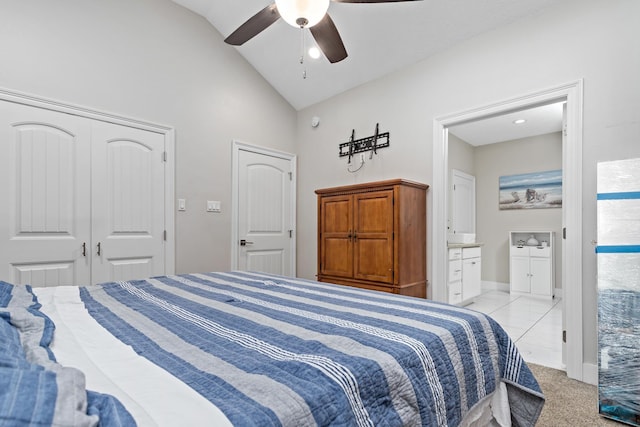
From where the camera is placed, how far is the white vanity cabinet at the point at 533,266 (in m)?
5.09

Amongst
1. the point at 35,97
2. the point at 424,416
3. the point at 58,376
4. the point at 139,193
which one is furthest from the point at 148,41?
the point at 424,416

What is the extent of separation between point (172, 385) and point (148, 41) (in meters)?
3.50

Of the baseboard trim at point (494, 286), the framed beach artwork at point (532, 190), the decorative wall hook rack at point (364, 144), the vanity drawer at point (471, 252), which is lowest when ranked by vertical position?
the baseboard trim at point (494, 286)

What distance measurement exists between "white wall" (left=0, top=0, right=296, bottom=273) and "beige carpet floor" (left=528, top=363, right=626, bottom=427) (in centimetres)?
306

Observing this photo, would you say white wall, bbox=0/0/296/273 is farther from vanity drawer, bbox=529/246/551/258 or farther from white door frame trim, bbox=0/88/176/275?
vanity drawer, bbox=529/246/551/258

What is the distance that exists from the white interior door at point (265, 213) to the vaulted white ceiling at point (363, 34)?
40.0 inches

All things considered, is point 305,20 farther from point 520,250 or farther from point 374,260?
point 520,250

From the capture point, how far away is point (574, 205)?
235 cm

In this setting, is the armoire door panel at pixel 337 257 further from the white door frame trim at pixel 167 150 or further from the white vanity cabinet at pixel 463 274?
the white door frame trim at pixel 167 150

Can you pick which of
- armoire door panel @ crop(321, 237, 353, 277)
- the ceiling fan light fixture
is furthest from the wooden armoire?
the ceiling fan light fixture

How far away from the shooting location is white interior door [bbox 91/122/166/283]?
293 cm

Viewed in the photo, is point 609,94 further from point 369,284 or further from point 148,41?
point 148,41

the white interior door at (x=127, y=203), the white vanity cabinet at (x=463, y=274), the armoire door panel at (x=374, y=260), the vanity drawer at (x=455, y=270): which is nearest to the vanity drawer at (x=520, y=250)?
the white vanity cabinet at (x=463, y=274)

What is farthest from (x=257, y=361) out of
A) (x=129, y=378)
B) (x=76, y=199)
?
(x=76, y=199)
